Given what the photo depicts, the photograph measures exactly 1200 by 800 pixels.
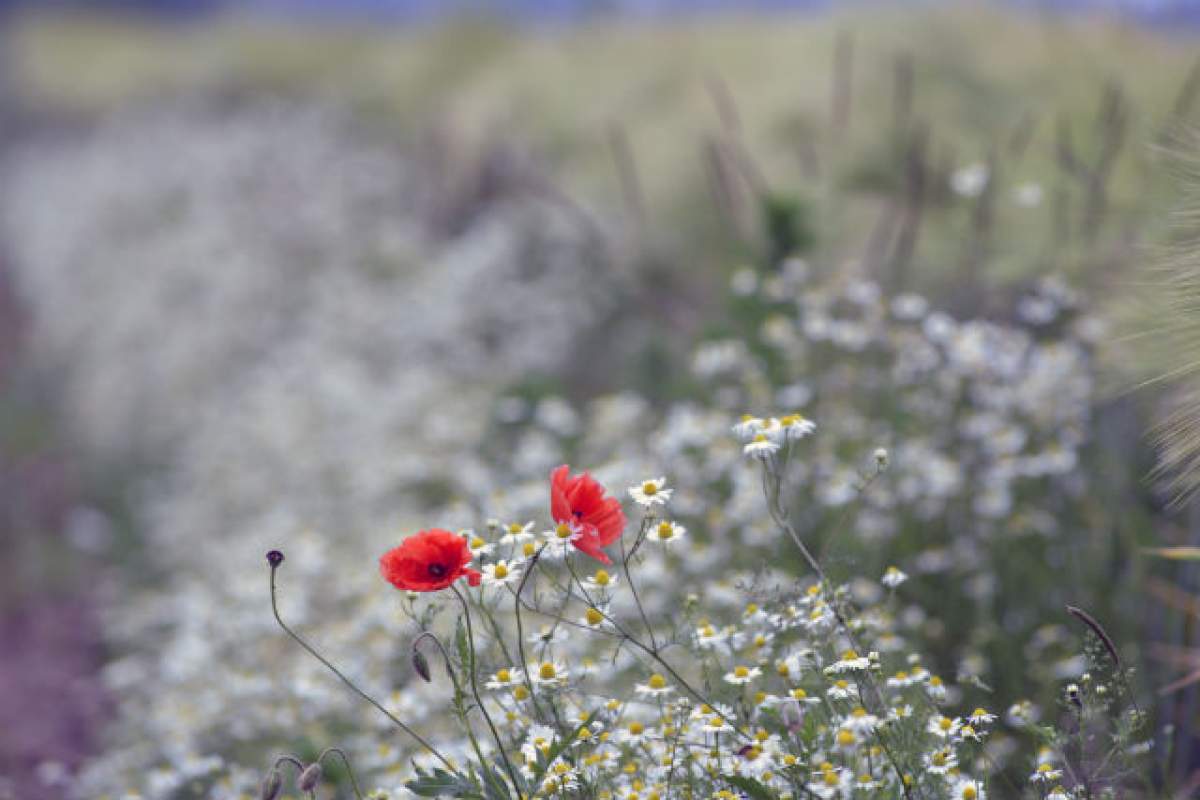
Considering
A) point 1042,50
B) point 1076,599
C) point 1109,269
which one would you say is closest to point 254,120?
point 1042,50

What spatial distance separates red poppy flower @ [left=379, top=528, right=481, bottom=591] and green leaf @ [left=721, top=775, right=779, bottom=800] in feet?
1.63

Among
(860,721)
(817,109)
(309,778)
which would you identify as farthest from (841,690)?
(817,109)

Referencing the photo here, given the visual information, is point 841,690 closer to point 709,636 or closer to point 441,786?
point 709,636

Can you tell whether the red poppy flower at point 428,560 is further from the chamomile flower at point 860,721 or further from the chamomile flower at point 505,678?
the chamomile flower at point 860,721

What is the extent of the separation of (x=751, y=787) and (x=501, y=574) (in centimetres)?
49

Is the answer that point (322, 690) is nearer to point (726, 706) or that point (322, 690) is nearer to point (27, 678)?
point (726, 706)

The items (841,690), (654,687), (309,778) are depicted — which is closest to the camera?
(309,778)

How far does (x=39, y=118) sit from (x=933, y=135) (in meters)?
14.1

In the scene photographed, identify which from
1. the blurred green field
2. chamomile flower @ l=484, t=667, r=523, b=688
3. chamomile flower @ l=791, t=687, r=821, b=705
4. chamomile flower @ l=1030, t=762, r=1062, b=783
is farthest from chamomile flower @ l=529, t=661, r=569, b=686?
the blurred green field

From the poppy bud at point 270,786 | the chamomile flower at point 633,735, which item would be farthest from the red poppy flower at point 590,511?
the poppy bud at point 270,786

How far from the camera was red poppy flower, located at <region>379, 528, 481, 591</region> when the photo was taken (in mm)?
1825

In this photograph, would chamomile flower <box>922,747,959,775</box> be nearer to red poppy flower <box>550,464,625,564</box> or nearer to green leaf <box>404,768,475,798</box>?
red poppy flower <box>550,464,625,564</box>

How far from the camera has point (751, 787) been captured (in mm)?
1879

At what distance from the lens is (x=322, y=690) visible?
127 inches
